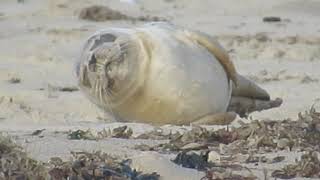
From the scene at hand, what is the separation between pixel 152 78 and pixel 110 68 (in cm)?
25

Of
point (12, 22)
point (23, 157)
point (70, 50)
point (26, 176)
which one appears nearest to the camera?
point (26, 176)

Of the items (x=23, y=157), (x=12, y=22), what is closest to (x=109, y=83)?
(x=23, y=157)

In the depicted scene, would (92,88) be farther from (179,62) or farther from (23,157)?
(23,157)

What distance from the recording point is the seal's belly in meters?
5.73

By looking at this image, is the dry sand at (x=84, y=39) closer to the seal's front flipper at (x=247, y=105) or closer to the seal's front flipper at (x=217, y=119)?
the seal's front flipper at (x=247, y=105)

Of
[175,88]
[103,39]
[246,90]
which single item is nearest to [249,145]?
[175,88]

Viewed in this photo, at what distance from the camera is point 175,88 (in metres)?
5.75

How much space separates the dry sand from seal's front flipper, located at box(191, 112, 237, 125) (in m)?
0.43

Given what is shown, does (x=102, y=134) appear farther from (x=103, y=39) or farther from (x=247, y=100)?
(x=247, y=100)

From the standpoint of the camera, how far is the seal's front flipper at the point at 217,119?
19.0ft

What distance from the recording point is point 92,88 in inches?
228

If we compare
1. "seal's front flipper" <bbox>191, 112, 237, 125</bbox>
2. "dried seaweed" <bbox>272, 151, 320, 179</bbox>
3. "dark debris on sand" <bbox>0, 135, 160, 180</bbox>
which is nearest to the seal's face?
"seal's front flipper" <bbox>191, 112, 237, 125</bbox>

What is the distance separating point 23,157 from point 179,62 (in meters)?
2.21

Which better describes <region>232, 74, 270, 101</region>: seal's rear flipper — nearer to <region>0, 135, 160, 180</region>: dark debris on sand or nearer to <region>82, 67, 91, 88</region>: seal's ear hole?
<region>82, 67, 91, 88</region>: seal's ear hole
